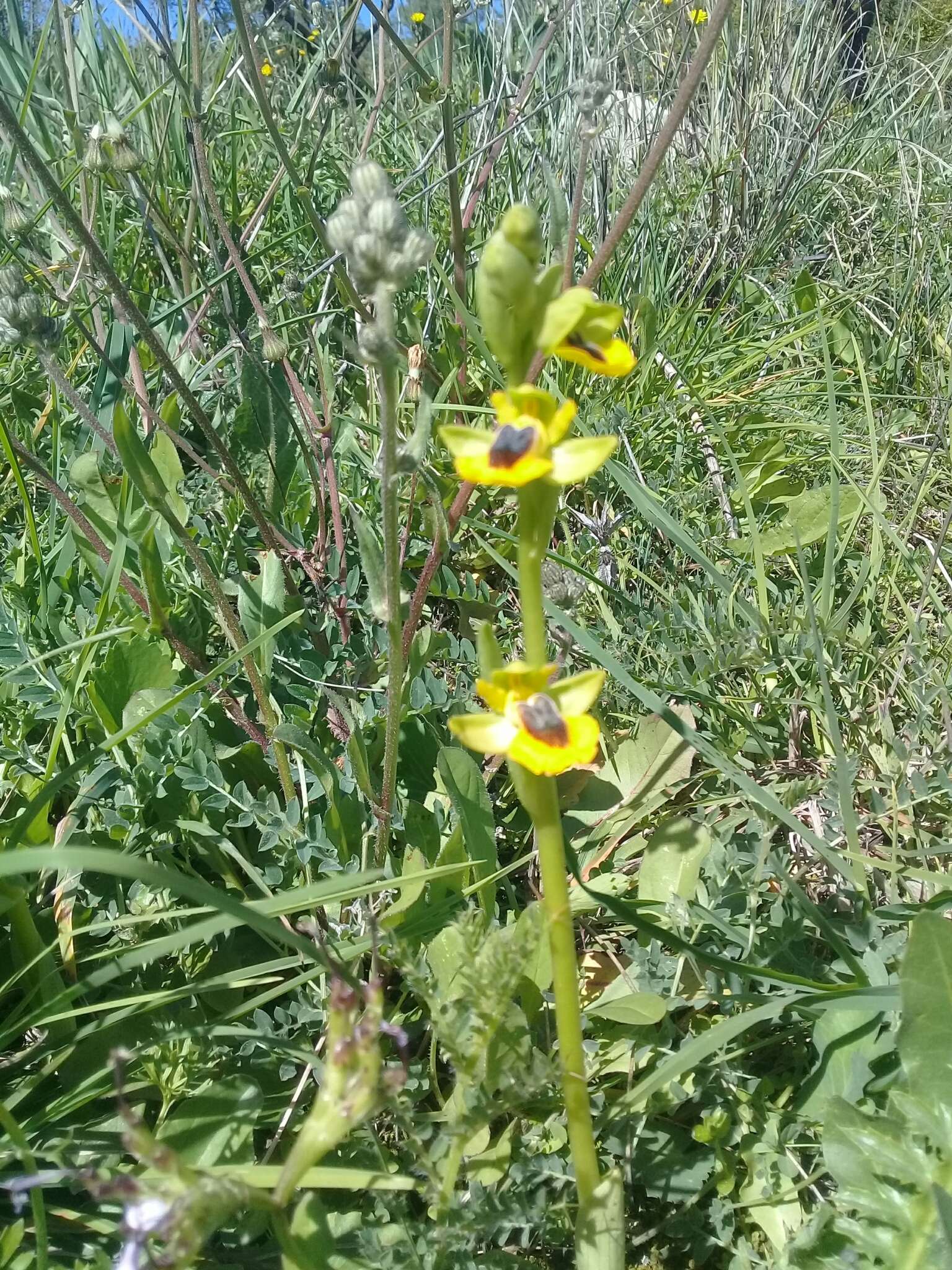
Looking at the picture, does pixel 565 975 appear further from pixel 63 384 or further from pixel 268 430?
pixel 268 430

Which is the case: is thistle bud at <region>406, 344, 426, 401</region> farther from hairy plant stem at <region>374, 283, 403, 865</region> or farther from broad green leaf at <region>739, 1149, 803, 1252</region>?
broad green leaf at <region>739, 1149, 803, 1252</region>

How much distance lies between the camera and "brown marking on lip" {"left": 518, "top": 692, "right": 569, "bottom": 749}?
2.75ft

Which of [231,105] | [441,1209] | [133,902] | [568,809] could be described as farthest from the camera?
[231,105]

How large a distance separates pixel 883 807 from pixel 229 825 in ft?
3.39

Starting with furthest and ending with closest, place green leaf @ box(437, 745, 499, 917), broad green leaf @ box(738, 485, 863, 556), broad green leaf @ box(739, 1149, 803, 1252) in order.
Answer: broad green leaf @ box(738, 485, 863, 556) < green leaf @ box(437, 745, 499, 917) < broad green leaf @ box(739, 1149, 803, 1252)

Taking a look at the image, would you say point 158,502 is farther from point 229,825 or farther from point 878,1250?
point 878,1250

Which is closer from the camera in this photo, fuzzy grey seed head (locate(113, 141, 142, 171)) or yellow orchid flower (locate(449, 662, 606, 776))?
yellow orchid flower (locate(449, 662, 606, 776))

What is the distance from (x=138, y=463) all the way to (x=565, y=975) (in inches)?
39.3

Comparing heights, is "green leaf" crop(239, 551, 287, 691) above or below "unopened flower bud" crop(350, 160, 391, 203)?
below

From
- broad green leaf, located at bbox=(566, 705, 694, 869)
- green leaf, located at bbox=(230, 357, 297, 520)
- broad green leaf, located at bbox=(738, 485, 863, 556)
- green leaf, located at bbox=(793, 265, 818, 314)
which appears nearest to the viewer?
broad green leaf, located at bbox=(566, 705, 694, 869)

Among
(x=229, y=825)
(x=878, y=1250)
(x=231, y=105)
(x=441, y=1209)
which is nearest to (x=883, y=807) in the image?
(x=878, y=1250)

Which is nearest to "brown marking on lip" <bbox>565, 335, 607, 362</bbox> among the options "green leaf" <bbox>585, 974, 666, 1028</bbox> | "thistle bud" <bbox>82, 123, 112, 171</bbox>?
"green leaf" <bbox>585, 974, 666, 1028</bbox>

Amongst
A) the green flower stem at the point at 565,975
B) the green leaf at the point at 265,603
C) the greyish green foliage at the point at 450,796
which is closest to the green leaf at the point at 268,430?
the greyish green foliage at the point at 450,796

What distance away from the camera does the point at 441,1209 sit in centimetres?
93
